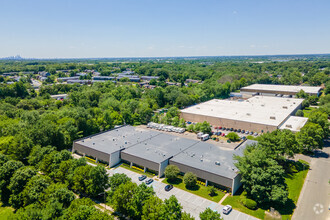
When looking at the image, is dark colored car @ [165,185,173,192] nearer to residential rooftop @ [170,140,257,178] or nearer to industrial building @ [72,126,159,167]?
residential rooftop @ [170,140,257,178]

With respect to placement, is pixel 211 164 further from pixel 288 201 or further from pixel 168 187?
pixel 288 201

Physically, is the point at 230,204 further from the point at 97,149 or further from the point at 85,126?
the point at 85,126

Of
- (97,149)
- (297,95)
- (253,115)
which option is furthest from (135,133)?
(297,95)

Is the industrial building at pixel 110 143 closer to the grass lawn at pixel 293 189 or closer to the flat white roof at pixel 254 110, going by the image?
the flat white roof at pixel 254 110

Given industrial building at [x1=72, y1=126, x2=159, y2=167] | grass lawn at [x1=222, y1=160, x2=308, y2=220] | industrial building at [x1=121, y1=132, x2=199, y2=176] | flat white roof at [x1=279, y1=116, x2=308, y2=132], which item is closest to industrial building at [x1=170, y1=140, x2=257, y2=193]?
industrial building at [x1=121, y1=132, x2=199, y2=176]

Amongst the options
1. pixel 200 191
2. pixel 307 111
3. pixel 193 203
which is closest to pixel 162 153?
pixel 200 191
